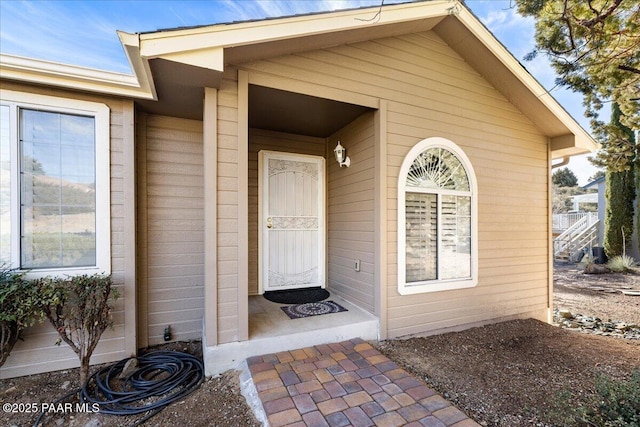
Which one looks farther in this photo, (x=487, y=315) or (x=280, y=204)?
(x=280, y=204)

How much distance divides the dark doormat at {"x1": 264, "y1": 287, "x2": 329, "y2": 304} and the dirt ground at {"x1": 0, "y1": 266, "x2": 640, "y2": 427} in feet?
3.74

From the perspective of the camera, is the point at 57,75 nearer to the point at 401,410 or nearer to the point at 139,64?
the point at 139,64

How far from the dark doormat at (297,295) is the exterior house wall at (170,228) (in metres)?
1.01

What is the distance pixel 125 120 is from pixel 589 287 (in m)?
10.5

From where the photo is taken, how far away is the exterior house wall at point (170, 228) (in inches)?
130

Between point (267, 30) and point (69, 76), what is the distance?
192 centimetres

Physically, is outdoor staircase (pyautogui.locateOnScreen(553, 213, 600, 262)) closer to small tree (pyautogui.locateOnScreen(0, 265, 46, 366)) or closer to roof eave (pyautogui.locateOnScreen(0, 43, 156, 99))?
roof eave (pyautogui.locateOnScreen(0, 43, 156, 99))

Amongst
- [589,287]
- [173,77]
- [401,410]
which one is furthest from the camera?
[589,287]

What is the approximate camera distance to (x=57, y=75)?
8.38ft

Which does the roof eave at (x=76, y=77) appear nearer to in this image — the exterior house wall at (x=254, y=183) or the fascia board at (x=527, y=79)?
the exterior house wall at (x=254, y=183)

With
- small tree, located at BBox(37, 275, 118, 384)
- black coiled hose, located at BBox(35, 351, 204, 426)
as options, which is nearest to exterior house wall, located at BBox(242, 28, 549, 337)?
black coiled hose, located at BBox(35, 351, 204, 426)

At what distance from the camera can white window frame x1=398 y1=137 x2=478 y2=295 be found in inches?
132

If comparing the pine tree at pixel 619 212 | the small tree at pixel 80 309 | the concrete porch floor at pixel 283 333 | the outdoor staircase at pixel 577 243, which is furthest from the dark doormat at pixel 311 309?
the outdoor staircase at pixel 577 243

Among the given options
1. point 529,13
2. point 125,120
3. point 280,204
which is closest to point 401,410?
point 280,204
